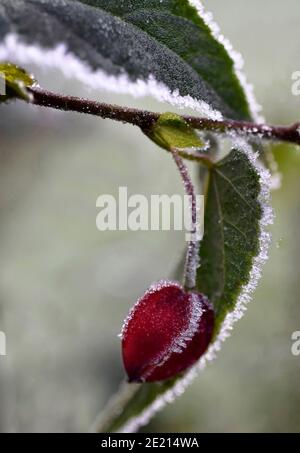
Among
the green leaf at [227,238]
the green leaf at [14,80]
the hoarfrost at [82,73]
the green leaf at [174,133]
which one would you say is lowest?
the green leaf at [227,238]

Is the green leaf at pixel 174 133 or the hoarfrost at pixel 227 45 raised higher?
the hoarfrost at pixel 227 45

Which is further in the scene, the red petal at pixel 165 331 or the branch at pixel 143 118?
the red petal at pixel 165 331

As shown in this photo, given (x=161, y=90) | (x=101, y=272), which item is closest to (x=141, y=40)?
(x=161, y=90)

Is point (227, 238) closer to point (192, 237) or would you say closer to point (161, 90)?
point (192, 237)

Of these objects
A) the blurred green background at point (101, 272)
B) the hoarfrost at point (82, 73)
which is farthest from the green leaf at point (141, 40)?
the blurred green background at point (101, 272)

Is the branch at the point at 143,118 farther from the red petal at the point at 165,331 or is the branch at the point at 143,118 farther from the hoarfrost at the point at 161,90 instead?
the red petal at the point at 165,331

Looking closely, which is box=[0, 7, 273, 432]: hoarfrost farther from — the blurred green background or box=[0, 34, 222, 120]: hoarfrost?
the blurred green background

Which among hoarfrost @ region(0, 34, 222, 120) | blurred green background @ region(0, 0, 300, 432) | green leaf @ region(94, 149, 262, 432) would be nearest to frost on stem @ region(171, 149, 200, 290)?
green leaf @ region(94, 149, 262, 432)
